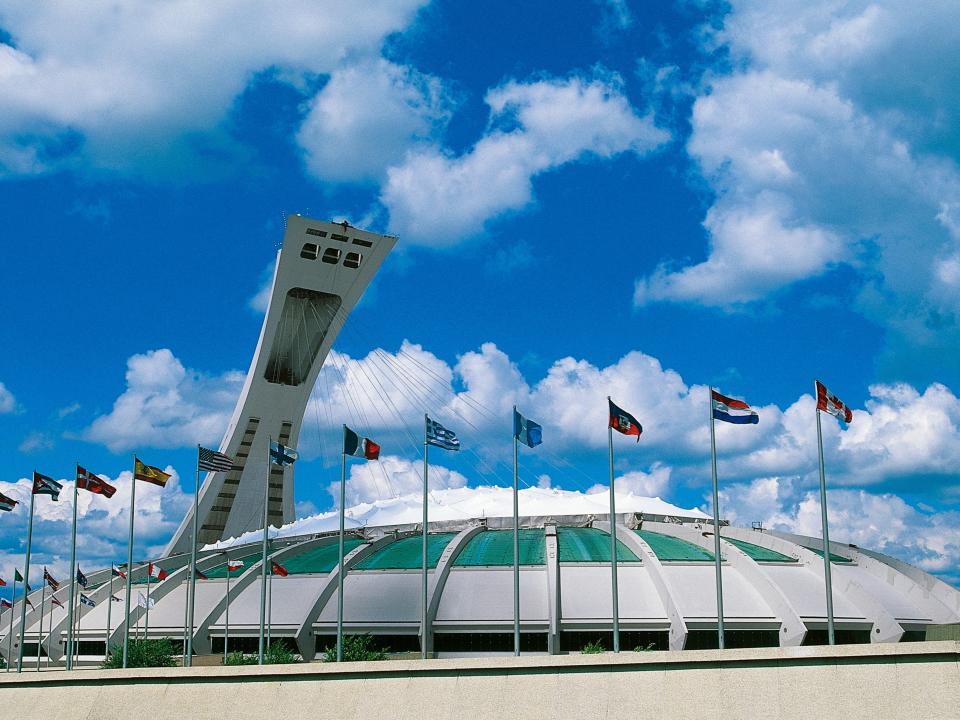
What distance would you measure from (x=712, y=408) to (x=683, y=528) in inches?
700

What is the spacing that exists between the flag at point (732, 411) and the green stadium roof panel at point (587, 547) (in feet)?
43.5

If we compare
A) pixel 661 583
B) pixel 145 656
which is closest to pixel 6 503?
pixel 145 656

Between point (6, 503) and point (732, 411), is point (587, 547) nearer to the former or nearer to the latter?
point (732, 411)

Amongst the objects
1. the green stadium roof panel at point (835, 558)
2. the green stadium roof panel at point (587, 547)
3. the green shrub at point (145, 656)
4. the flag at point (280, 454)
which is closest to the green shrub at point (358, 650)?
the green shrub at point (145, 656)

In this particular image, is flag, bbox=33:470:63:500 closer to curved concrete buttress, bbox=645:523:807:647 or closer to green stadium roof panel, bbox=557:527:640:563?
green stadium roof panel, bbox=557:527:640:563

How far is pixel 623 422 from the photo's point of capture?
29.0 m

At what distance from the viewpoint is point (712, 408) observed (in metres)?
27.6

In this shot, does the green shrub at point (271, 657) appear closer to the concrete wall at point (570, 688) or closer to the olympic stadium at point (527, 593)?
the olympic stadium at point (527, 593)

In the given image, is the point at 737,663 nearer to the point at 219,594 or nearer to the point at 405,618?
the point at 405,618

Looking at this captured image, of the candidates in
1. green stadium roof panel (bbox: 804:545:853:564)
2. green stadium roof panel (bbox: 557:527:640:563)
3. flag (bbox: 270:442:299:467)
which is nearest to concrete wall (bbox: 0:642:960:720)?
flag (bbox: 270:442:299:467)

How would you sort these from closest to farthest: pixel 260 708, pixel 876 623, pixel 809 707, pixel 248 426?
pixel 809 707 → pixel 260 708 → pixel 876 623 → pixel 248 426

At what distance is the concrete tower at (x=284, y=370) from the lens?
58500 millimetres

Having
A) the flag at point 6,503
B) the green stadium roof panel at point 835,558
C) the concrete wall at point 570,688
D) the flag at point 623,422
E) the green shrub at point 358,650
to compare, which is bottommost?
the green shrub at point 358,650

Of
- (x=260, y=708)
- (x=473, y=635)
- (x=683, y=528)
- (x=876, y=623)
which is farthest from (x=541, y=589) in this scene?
(x=260, y=708)
